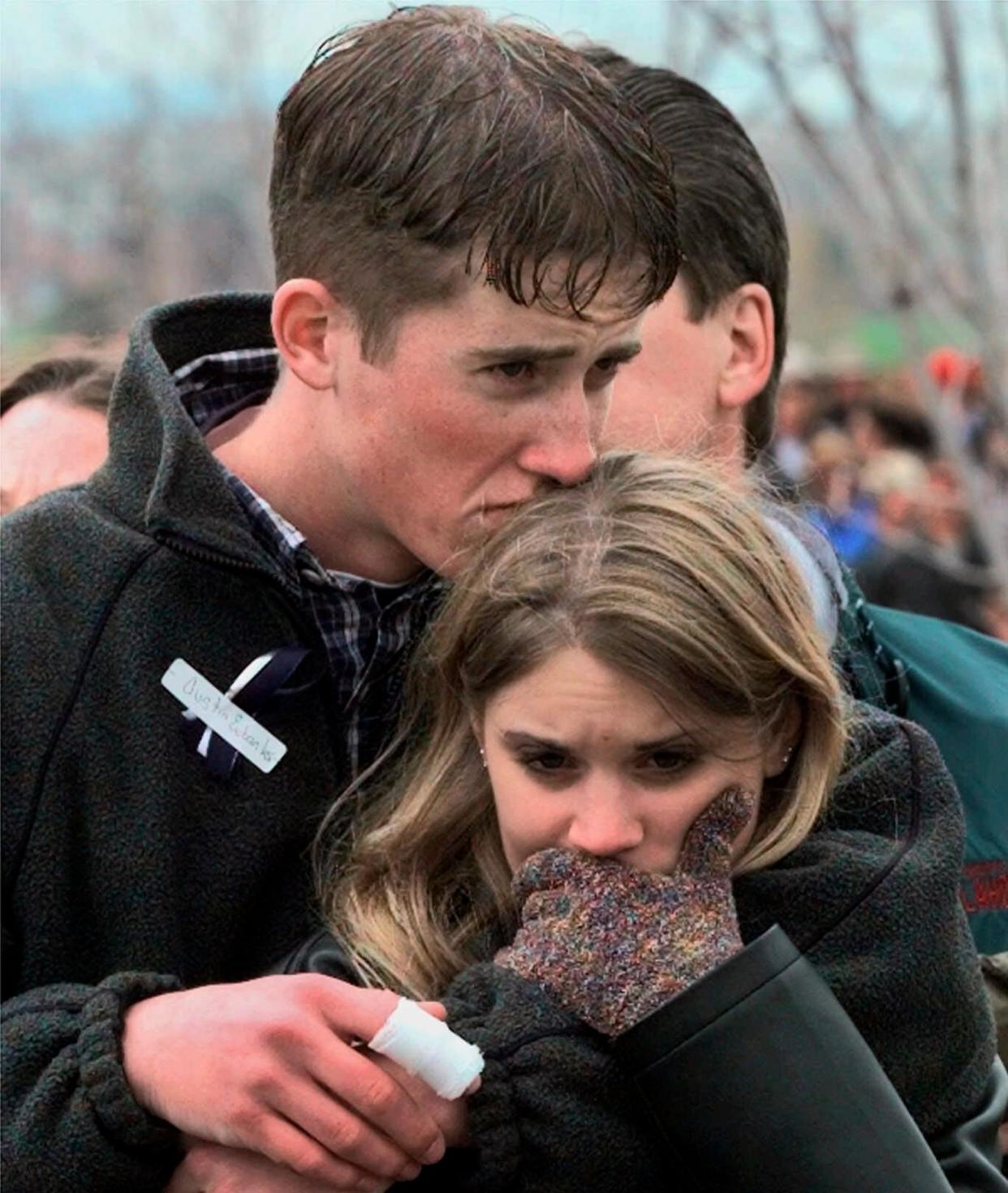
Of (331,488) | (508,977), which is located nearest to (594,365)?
(331,488)

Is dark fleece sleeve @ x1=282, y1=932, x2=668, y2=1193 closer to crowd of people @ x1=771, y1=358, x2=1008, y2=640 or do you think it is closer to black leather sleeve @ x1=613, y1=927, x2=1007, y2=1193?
black leather sleeve @ x1=613, y1=927, x2=1007, y2=1193

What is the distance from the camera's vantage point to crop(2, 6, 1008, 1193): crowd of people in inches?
91.7

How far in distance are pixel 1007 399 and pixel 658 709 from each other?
3.37m

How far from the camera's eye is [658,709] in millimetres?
2584

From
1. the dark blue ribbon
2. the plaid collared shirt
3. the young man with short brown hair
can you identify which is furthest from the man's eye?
the dark blue ribbon

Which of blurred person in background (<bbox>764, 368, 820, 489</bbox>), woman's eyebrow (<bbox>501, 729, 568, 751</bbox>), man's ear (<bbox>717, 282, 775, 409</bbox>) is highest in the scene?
man's ear (<bbox>717, 282, 775, 409</bbox>)

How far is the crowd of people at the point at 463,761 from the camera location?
91.7 inches

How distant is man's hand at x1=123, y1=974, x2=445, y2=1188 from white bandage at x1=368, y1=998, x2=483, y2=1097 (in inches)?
0.7

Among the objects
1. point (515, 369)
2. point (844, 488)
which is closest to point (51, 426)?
point (515, 369)

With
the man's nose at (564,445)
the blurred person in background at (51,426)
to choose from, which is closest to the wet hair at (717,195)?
the man's nose at (564,445)

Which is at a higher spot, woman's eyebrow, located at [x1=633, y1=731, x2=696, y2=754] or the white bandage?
woman's eyebrow, located at [x1=633, y1=731, x2=696, y2=754]

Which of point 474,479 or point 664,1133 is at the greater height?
point 474,479

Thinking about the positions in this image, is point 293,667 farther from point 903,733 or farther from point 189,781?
point 903,733

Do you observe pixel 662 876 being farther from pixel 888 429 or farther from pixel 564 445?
pixel 888 429
